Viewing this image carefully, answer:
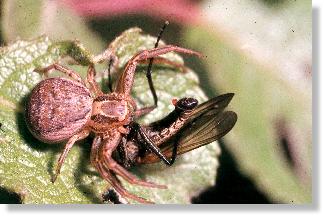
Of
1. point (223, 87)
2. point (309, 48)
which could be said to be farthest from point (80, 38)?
point (309, 48)

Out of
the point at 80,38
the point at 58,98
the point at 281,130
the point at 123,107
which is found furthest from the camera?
the point at 281,130

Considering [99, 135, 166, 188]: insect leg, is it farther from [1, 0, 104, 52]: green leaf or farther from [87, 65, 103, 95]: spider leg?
[1, 0, 104, 52]: green leaf

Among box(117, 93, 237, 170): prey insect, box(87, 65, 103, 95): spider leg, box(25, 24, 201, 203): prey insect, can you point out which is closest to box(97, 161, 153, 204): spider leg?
box(25, 24, 201, 203): prey insect

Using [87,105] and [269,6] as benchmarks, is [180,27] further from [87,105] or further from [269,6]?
[87,105]

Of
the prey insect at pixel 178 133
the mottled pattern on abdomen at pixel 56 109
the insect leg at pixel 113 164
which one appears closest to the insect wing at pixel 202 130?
the prey insect at pixel 178 133

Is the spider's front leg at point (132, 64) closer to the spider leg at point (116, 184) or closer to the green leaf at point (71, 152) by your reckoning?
the green leaf at point (71, 152)

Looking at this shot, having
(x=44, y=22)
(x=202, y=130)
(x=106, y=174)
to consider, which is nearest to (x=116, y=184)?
(x=106, y=174)

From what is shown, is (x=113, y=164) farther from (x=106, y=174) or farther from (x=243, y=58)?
(x=243, y=58)
